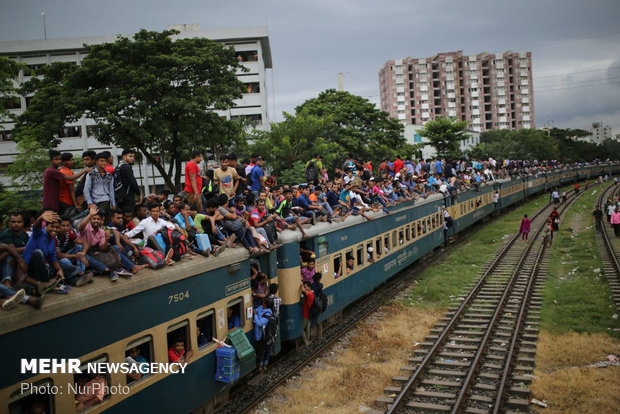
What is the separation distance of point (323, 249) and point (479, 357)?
14.3 ft

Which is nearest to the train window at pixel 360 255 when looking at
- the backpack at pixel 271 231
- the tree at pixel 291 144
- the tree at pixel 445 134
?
the backpack at pixel 271 231

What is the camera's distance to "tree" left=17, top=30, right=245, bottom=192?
2247 cm

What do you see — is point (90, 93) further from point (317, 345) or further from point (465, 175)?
point (465, 175)

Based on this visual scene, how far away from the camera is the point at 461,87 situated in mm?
108250

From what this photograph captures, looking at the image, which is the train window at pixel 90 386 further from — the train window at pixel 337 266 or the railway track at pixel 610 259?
the railway track at pixel 610 259

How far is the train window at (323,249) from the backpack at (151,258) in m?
5.34

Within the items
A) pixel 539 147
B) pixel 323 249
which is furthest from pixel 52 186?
pixel 539 147

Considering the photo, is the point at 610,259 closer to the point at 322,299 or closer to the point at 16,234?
the point at 322,299

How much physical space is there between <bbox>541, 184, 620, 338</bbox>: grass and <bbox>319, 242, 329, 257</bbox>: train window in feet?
21.5

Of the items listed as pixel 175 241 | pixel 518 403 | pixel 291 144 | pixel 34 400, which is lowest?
pixel 518 403

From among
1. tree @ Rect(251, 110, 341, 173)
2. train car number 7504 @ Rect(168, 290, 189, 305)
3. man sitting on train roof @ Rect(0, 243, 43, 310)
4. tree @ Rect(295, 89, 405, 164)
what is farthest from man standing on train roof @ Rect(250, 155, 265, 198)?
tree @ Rect(295, 89, 405, 164)

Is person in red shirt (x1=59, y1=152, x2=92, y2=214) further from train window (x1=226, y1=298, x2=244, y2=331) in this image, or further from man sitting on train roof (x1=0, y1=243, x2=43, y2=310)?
train window (x1=226, y1=298, x2=244, y2=331)

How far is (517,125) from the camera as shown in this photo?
11350 centimetres

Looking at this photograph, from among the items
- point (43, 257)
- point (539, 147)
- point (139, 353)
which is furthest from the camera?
point (539, 147)
